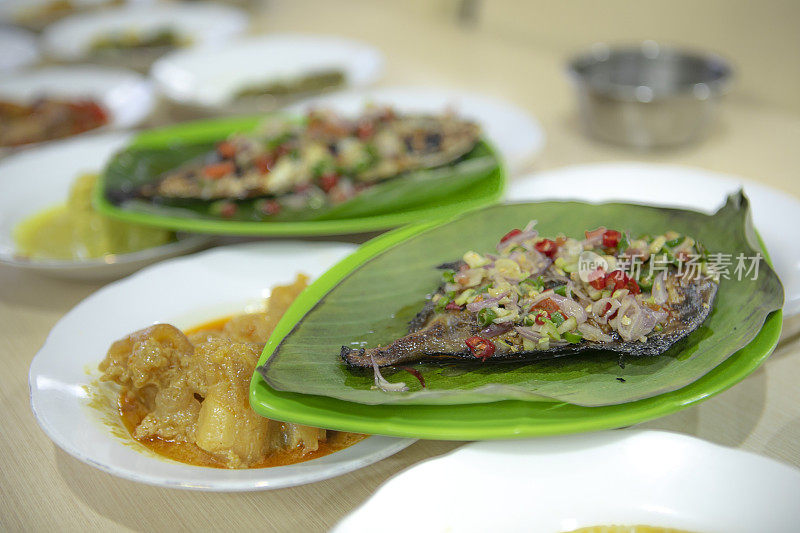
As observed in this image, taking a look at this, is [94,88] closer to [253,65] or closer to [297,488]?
[253,65]

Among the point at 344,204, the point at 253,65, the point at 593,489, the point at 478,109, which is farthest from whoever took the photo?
the point at 253,65

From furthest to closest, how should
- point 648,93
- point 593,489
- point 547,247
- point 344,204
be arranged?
point 648,93 → point 344,204 → point 547,247 → point 593,489

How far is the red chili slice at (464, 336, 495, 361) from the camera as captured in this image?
53.1 inches

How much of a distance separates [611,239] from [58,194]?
2.07 meters

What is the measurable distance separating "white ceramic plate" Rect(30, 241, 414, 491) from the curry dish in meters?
0.05

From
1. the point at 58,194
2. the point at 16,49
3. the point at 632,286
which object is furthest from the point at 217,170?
the point at 16,49

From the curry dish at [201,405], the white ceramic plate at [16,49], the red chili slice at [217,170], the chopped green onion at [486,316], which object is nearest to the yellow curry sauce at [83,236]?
the red chili slice at [217,170]

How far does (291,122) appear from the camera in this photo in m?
2.60

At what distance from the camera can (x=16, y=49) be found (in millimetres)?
4484

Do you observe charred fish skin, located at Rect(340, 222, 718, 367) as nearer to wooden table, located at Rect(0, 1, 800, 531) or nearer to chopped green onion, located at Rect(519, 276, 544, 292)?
chopped green onion, located at Rect(519, 276, 544, 292)

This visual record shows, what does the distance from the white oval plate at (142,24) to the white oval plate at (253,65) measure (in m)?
0.32

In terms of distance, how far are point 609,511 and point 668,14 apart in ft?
10.0

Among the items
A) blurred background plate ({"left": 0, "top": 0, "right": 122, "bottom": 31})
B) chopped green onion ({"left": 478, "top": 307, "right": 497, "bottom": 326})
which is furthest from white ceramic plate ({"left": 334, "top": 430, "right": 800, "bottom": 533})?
blurred background plate ({"left": 0, "top": 0, "right": 122, "bottom": 31})

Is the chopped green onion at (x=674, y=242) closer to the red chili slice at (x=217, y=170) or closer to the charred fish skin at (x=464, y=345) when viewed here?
the charred fish skin at (x=464, y=345)
